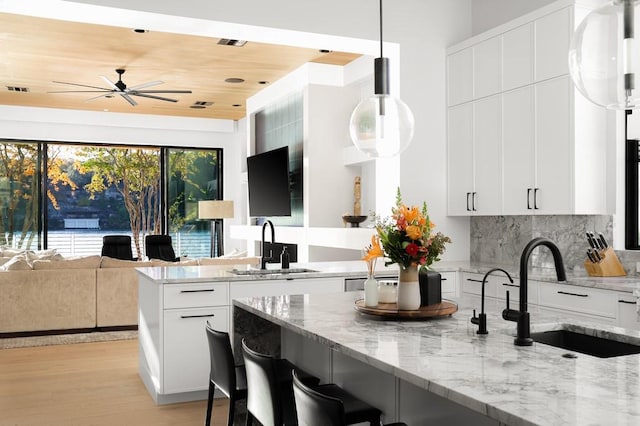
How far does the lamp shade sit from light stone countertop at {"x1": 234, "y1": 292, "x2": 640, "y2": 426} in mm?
8185

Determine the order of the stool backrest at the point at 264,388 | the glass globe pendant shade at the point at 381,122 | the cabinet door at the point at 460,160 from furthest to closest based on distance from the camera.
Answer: the cabinet door at the point at 460,160
the glass globe pendant shade at the point at 381,122
the stool backrest at the point at 264,388

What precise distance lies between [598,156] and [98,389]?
398 centimetres

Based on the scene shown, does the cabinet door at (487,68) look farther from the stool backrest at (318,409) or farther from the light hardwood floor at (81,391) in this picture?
the stool backrest at (318,409)

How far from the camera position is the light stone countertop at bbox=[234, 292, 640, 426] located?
1.43 metres

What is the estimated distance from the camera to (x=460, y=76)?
5.53 metres

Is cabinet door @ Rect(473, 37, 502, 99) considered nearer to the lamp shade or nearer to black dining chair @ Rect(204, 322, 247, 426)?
black dining chair @ Rect(204, 322, 247, 426)

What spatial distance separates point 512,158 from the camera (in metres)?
4.92

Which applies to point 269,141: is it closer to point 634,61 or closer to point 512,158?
point 512,158

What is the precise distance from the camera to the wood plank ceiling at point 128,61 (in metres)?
6.58

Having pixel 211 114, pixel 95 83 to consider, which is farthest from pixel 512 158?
pixel 211 114

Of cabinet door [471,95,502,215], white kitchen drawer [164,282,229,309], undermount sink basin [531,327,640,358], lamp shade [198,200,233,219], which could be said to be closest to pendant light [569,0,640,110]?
undermount sink basin [531,327,640,358]

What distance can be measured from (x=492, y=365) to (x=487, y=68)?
3.82m

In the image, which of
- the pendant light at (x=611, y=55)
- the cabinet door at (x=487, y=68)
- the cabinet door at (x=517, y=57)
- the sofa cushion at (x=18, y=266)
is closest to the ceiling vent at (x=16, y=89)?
the sofa cushion at (x=18, y=266)

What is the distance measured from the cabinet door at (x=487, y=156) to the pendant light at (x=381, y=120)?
2212 mm
